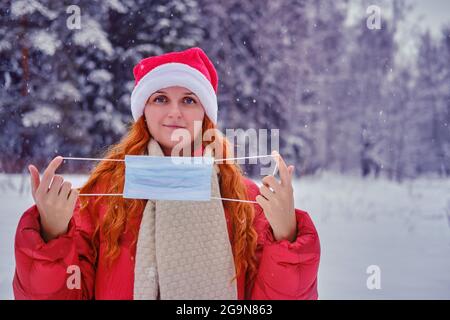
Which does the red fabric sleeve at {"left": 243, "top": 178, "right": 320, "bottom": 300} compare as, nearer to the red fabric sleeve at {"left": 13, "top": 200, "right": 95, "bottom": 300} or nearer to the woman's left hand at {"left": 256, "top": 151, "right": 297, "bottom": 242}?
the woman's left hand at {"left": 256, "top": 151, "right": 297, "bottom": 242}

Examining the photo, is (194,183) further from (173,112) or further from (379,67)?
(379,67)

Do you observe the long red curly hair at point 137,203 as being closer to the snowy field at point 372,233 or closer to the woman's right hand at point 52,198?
the woman's right hand at point 52,198

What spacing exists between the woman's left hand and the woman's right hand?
0.49m

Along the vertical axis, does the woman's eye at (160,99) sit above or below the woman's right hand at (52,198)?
above

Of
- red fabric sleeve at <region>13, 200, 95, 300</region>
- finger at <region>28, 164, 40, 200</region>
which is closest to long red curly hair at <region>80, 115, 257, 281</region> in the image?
red fabric sleeve at <region>13, 200, 95, 300</region>

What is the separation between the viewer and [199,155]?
139 cm

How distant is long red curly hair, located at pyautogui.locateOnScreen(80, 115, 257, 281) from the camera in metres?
1.29

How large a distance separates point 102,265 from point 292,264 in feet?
1.79

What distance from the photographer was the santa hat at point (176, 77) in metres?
1.38

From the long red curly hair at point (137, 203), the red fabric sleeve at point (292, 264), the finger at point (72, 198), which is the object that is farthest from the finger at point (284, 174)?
the finger at point (72, 198)

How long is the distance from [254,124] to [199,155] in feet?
14.3

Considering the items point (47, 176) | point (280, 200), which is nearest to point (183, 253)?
point (280, 200)

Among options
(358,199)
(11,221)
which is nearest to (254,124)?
(358,199)

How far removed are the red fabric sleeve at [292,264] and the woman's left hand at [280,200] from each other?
0.14 feet
